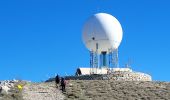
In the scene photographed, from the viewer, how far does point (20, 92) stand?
44.0 metres

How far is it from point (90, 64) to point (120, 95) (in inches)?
770

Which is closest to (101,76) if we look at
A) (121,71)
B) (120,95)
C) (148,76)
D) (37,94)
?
(121,71)

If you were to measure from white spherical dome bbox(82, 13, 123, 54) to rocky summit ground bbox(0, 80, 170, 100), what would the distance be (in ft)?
37.4

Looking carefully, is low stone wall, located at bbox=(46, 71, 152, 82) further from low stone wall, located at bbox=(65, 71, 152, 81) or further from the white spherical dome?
the white spherical dome

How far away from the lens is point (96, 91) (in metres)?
47.7

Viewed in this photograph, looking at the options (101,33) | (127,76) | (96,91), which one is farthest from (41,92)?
(101,33)

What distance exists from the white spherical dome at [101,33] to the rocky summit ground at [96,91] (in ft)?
A: 37.4

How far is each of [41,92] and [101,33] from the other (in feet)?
72.2

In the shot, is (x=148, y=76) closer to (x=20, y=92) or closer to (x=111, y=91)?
(x=111, y=91)

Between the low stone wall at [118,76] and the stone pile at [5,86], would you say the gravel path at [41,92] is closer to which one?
the stone pile at [5,86]

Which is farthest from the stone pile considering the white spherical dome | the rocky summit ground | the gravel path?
the white spherical dome

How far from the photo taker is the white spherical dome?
215ft

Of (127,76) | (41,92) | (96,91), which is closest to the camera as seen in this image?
(41,92)

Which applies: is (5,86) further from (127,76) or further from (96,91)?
(127,76)
